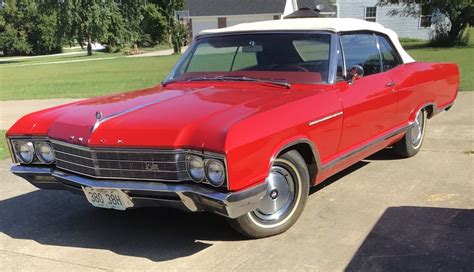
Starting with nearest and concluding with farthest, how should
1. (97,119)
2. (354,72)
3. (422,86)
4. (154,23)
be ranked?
(97,119)
(354,72)
(422,86)
(154,23)

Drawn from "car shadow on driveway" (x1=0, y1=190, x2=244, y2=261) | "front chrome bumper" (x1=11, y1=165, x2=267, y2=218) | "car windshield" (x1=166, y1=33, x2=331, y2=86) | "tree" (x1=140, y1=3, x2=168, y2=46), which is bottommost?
"tree" (x1=140, y1=3, x2=168, y2=46)

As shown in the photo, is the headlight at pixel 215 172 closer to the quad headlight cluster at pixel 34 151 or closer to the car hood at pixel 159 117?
the car hood at pixel 159 117

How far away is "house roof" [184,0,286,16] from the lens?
4809 cm

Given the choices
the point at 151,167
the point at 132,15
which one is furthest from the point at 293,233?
the point at 132,15

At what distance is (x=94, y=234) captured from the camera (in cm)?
432

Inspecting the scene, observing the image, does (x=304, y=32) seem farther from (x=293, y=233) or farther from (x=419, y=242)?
(x=419, y=242)

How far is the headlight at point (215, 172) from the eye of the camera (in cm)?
338

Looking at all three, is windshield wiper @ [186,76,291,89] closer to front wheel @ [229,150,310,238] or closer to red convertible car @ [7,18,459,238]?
red convertible car @ [7,18,459,238]

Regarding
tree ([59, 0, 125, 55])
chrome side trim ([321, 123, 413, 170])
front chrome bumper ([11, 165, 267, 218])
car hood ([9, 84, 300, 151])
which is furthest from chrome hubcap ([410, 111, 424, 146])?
tree ([59, 0, 125, 55])

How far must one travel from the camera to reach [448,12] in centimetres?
2977

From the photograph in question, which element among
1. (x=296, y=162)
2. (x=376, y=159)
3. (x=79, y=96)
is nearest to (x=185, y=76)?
(x=296, y=162)

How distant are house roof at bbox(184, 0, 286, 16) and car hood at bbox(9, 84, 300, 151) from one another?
44742 millimetres

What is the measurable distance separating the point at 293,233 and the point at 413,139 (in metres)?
2.83

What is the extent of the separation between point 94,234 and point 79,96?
10.2 metres
